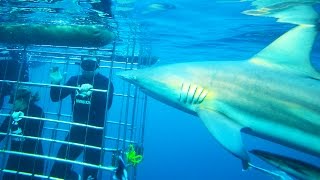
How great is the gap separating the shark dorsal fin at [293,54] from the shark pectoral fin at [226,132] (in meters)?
1.19

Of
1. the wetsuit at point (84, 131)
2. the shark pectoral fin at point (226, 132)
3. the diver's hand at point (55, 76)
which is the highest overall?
the diver's hand at point (55, 76)

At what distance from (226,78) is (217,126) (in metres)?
1.00

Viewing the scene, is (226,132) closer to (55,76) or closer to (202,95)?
(202,95)

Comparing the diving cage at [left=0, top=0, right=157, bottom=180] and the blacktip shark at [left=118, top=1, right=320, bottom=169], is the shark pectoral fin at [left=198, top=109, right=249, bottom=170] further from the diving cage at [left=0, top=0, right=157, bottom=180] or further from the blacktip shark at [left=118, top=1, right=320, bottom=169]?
the diving cage at [left=0, top=0, right=157, bottom=180]

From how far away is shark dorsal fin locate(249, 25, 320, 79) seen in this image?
4.09m

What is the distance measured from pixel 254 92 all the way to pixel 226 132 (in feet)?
3.12

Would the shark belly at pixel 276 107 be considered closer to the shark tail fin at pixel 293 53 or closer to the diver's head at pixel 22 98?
the shark tail fin at pixel 293 53

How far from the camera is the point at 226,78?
13.9 feet

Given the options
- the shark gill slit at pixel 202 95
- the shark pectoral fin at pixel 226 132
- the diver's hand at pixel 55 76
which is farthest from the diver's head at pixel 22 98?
the shark pectoral fin at pixel 226 132

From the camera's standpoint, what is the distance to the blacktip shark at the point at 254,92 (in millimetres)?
3557

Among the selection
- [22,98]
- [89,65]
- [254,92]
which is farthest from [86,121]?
[254,92]

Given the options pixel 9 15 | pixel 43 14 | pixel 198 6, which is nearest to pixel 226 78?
pixel 198 6

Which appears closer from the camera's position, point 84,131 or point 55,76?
point 55,76

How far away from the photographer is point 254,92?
3992 millimetres
